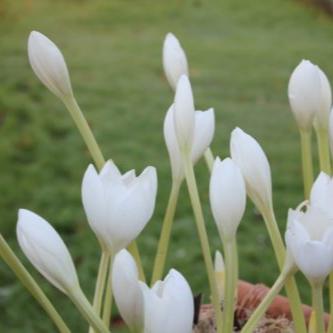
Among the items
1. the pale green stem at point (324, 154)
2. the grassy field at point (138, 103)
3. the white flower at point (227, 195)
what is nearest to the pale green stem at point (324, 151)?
the pale green stem at point (324, 154)

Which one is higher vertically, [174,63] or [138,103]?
[174,63]

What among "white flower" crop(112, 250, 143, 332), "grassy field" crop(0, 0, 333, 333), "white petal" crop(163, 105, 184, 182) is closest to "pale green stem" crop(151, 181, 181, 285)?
"white petal" crop(163, 105, 184, 182)

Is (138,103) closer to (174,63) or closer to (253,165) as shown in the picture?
(174,63)

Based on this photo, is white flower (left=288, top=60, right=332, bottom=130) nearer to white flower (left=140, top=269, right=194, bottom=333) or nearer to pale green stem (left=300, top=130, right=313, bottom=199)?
pale green stem (left=300, top=130, right=313, bottom=199)

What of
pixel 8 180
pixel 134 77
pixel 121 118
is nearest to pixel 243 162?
pixel 8 180

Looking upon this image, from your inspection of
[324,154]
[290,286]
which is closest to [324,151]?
[324,154]

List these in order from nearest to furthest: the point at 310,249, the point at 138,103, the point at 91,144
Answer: the point at 310,249, the point at 91,144, the point at 138,103

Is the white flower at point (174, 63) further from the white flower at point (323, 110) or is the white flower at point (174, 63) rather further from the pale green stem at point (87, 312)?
the pale green stem at point (87, 312)
